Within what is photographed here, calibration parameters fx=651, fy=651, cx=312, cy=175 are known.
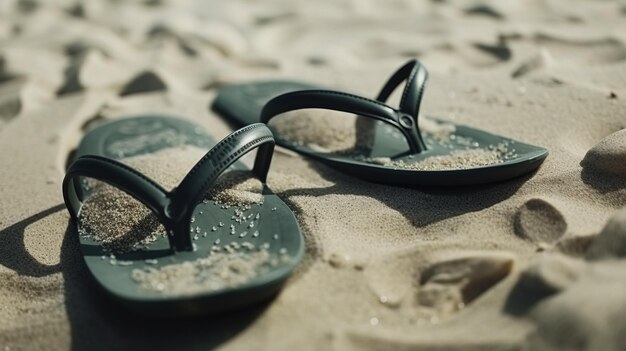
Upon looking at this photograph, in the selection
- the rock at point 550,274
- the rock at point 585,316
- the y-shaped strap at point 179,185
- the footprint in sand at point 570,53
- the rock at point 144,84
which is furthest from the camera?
the rock at point 144,84

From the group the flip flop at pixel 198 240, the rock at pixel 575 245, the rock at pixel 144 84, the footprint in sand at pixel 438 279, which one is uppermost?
the rock at pixel 575 245

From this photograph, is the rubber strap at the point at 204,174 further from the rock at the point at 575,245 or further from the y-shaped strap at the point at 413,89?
the rock at the point at 575,245

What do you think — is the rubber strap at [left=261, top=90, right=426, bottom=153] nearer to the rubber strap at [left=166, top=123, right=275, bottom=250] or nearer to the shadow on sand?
the rubber strap at [left=166, top=123, right=275, bottom=250]

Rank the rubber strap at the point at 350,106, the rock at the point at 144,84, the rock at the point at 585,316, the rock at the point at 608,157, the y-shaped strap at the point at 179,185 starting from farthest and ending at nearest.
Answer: the rock at the point at 144,84 → the rubber strap at the point at 350,106 → the rock at the point at 608,157 → the y-shaped strap at the point at 179,185 → the rock at the point at 585,316

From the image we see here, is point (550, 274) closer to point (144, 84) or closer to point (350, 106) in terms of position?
point (350, 106)

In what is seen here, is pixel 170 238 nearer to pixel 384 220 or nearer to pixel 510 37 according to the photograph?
pixel 384 220

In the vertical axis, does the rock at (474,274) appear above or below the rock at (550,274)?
below

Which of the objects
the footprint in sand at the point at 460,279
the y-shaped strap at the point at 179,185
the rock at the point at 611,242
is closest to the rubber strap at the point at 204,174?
the y-shaped strap at the point at 179,185

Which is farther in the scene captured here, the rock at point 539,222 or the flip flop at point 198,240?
the rock at point 539,222
